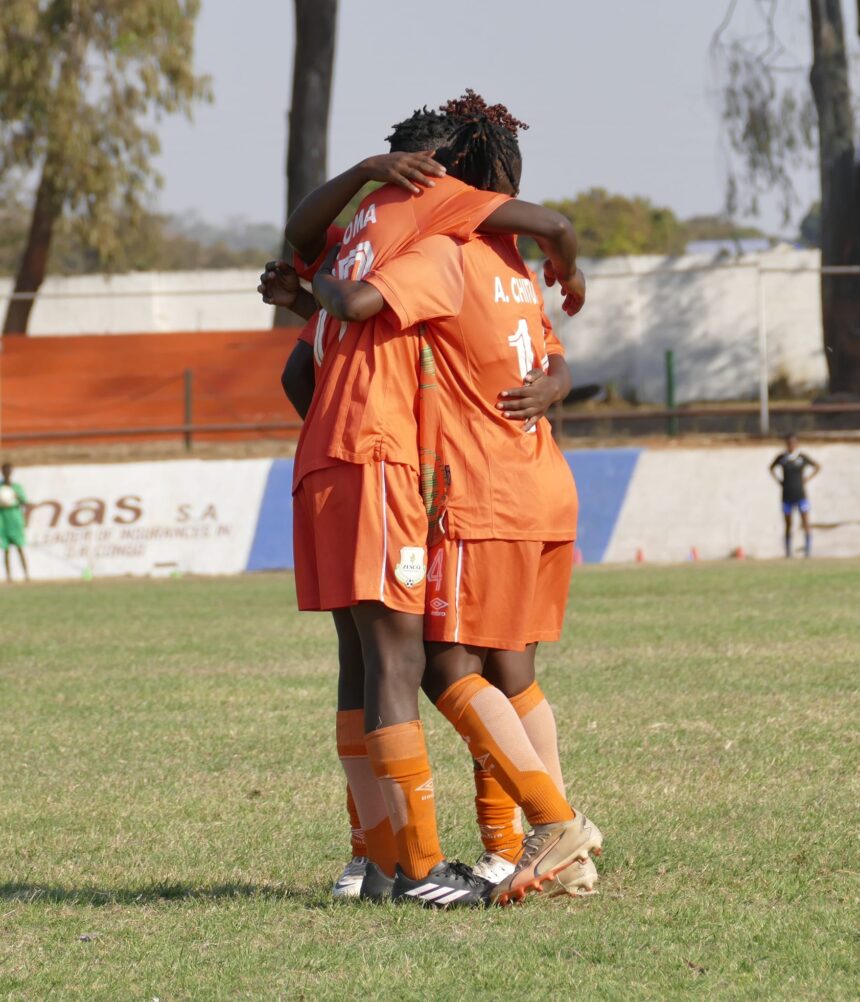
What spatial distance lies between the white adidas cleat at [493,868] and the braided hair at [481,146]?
6.11 ft

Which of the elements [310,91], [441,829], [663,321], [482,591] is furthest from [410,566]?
[663,321]

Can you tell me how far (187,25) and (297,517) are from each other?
31.4m

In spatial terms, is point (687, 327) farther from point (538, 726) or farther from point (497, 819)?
point (497, 819)

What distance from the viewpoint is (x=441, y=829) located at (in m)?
5.36

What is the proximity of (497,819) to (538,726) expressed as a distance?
0.29 metres

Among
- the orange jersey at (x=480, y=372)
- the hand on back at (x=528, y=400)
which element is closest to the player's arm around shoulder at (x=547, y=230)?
the orange jersey at (x=480, y=372)

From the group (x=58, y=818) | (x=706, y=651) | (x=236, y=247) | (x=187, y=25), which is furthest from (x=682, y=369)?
(x=236, y=247)

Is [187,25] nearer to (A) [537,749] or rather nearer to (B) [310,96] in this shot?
(B) [310,96]

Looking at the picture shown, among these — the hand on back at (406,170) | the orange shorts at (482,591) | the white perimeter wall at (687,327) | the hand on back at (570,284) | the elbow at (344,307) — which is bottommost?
the orange shorts at (482,591)

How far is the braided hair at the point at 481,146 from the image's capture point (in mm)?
4430

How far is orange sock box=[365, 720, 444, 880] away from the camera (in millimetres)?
4246

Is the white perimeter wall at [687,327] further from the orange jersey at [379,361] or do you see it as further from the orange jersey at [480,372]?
the orange jersey at [379,361]

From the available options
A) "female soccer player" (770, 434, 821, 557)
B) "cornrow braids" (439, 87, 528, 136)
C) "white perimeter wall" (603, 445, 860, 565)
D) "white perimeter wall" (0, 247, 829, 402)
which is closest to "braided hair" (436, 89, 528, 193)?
"cornrow braids" (439, 87, 528, 136)

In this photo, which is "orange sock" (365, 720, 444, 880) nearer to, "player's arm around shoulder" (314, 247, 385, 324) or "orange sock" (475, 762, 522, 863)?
"orange sock" (475, 762, 522, 863)
